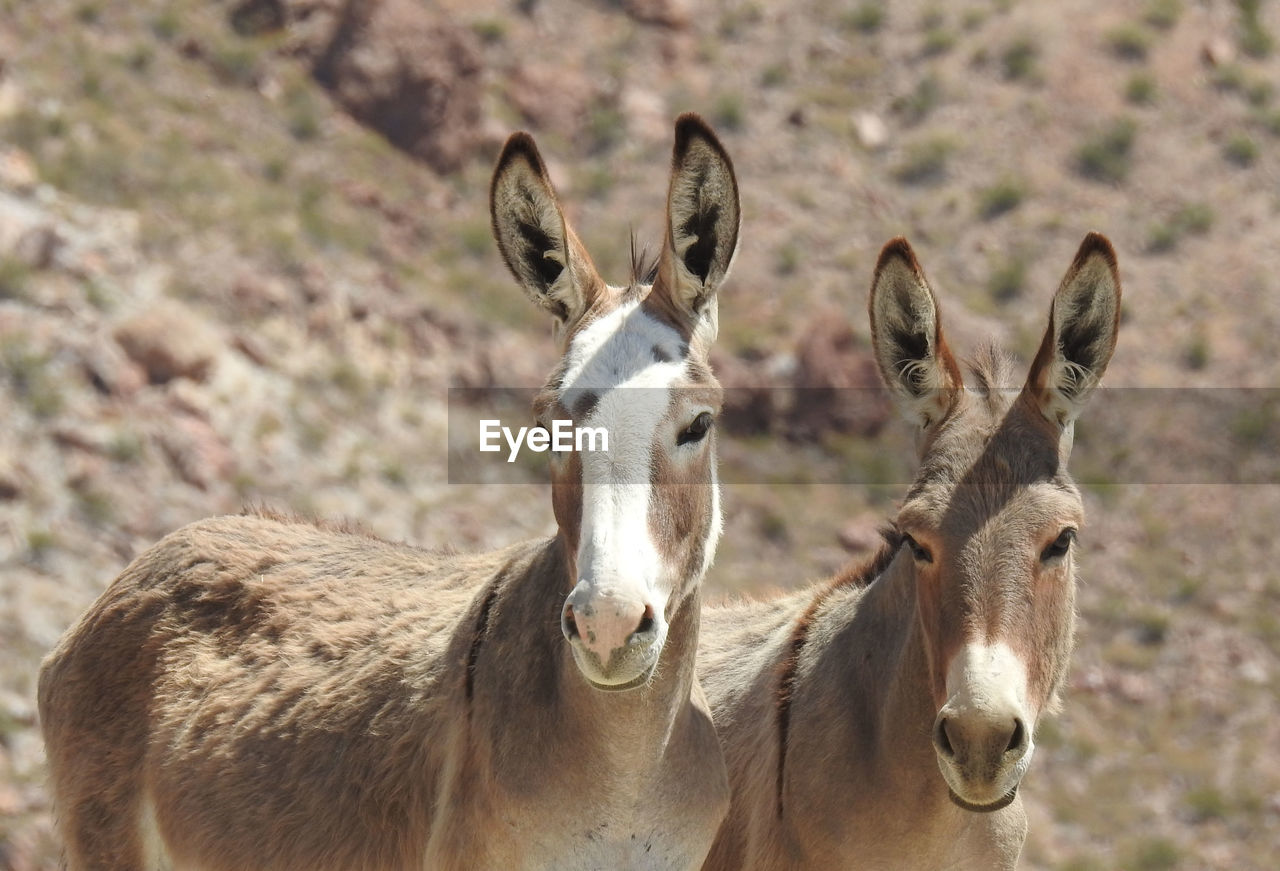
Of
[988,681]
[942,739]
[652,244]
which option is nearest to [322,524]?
[942,739]

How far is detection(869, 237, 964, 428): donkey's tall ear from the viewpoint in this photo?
228 inches

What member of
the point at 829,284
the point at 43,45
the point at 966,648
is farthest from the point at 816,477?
the point at 966,648

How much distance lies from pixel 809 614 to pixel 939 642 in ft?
4.75

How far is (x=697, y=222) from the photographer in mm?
5289

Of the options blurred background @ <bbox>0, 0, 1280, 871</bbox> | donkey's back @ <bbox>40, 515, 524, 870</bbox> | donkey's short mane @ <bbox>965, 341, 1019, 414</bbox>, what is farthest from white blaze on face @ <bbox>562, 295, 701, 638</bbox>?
blurred background @ <bbox>0, 0, 1280, 871</bbox>

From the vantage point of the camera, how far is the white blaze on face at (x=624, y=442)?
4.46m

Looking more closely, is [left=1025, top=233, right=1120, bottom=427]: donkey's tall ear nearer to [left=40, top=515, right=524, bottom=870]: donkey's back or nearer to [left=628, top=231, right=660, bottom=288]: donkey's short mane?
[left=628, top=231, right=660, bottom=288]: donkey's short mane

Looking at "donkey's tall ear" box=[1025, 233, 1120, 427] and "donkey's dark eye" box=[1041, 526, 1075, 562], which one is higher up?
"donkey's tall ear" box=[1025, 233, 1120, 427]

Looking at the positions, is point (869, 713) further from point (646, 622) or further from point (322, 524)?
point (322, 524)

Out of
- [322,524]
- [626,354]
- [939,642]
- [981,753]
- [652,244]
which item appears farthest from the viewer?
[652,244]

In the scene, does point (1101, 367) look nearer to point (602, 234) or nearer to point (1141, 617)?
point (1141, 617)

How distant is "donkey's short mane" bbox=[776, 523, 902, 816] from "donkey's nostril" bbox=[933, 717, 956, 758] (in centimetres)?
105

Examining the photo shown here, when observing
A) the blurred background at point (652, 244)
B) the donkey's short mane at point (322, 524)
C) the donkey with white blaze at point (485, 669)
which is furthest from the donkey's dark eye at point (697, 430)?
the blurred background at point (652, 244)

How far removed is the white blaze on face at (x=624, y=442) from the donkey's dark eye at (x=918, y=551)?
120 cm
